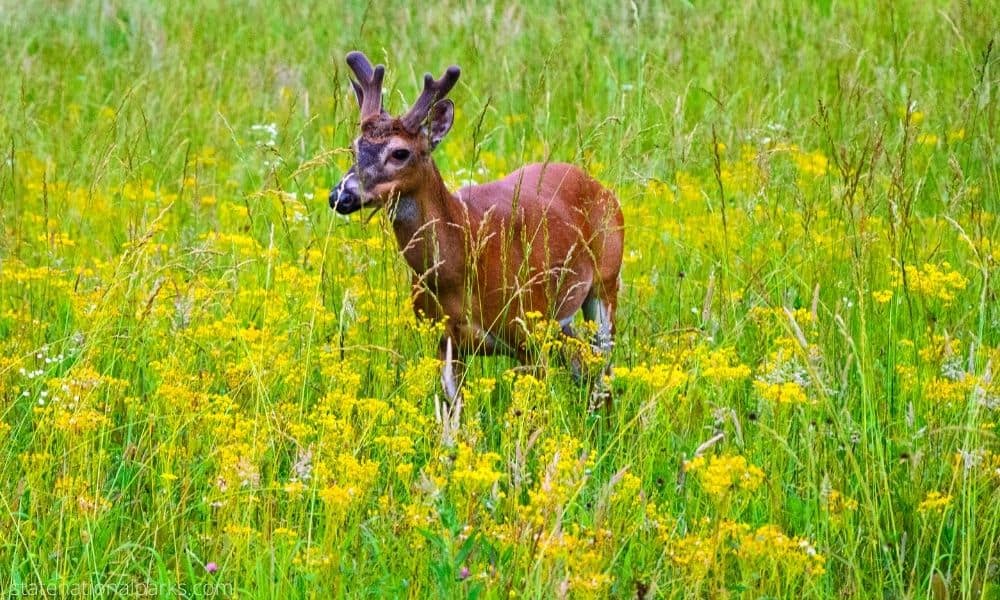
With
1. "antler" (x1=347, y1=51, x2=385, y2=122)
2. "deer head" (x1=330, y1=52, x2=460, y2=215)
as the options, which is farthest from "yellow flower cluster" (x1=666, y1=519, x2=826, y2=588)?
"antler" (x1=347, y1=51, x2=385, y2=122)

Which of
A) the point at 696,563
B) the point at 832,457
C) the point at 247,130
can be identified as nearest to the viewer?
the point at 696,563

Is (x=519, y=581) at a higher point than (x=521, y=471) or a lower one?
lower

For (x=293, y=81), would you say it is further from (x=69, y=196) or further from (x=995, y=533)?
(x=995, y=533)

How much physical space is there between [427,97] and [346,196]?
0.67 m

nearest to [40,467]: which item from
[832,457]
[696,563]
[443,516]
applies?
[443,516]

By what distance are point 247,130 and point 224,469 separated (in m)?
5.40

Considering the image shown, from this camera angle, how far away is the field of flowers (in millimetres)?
3658

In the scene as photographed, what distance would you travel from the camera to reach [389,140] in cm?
545

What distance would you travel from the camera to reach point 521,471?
3504mm

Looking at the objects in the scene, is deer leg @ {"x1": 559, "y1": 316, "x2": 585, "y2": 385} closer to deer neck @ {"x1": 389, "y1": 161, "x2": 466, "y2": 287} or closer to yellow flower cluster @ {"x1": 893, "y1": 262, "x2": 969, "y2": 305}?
deer neck @ {"x1": 389, "y1": 161, "x2": 466, "y2": 287}

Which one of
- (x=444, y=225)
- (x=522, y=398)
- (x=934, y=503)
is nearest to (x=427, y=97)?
(x=444, y=225)

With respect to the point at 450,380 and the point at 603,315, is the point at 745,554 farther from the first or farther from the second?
the point at 603,315

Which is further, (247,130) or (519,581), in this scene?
(247,130)

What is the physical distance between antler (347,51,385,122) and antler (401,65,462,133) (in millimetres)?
121
